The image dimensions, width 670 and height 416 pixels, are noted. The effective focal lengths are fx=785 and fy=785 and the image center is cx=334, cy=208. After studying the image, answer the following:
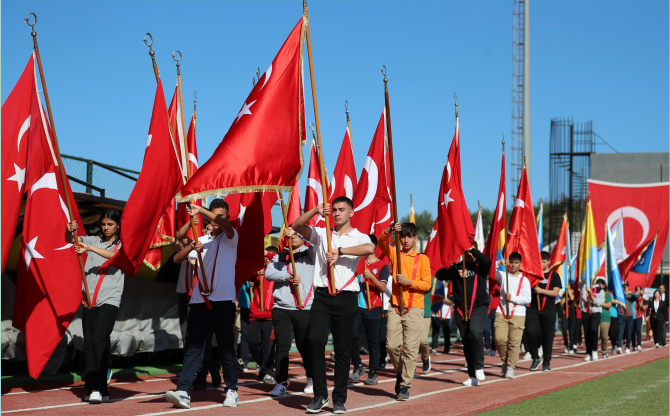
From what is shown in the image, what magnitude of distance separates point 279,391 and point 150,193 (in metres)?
3.09

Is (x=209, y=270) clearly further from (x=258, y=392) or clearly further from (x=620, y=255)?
(x=620, y=255)

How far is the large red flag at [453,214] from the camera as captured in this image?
471 inches

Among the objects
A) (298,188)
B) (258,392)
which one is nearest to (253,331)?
(258,392)

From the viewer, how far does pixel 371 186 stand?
1284cm

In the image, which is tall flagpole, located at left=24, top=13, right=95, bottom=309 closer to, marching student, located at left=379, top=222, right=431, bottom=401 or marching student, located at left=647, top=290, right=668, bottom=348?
marching student, located at left=379, top=222, right=431, bottom=401

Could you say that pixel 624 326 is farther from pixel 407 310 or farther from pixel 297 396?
pixel 297 396

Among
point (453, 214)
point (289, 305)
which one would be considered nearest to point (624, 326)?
point (453, 214)

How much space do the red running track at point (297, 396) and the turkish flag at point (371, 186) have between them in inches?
101

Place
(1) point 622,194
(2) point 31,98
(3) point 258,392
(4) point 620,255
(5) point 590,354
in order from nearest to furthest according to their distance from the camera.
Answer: (2) point 31,98, (3) point 258,392, (5) point 590,354, (4) point 620,255, (1) point 622,194

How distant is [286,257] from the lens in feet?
34.8

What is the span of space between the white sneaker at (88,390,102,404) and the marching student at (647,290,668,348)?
67.1 ft

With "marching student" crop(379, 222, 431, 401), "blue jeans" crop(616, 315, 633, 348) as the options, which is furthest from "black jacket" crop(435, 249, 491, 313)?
"blue jeans" crop(616, 315, 633, 348)

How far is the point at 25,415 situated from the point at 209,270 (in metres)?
2.41

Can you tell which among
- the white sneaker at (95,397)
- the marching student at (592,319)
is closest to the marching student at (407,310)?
the white sneaker at (95,397)
